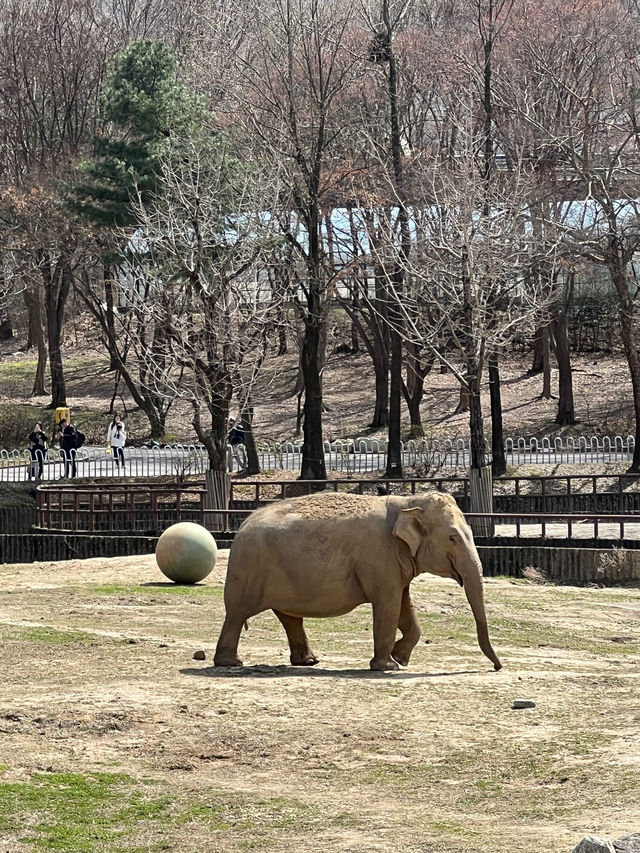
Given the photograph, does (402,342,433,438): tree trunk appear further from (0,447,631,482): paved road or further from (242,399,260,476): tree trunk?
(242,399,260,476): tree trunk

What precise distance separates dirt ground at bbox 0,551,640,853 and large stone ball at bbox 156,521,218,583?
394 centimetres

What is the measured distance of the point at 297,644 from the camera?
15562 mm

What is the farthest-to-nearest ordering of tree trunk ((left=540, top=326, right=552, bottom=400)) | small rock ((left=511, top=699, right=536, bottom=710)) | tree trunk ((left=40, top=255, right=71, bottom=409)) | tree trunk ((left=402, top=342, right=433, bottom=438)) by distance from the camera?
1. tree trunk ((left=540, top=326, right=552, bottom=400))
2. tree trunk ((left=40, top=255, right=71, bottom=409))
3. tree trunk ((left=402, top=342, right=433, bottom=438))
4. small rock ((left=511, top=699, right=536, bottom=710))

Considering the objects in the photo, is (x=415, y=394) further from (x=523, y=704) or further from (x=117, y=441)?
(x=523, y=704)

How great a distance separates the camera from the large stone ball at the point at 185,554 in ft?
76.9

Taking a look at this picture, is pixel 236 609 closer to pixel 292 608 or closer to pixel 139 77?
pixel 292 608

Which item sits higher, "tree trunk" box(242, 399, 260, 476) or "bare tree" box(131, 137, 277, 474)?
"bare tree" box(131, 137, 277, 474)

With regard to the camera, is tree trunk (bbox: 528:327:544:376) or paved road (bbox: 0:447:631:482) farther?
tree trunk (bbox: 528:327:544:376)

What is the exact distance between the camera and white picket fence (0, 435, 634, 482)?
43.9m

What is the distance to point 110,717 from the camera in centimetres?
1246

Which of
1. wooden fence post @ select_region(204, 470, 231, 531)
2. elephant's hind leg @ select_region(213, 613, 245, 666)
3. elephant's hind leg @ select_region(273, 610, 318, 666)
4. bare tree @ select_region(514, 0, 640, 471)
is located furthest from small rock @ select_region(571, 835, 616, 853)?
bare tree @ select_region(514, 0, 640, 471)

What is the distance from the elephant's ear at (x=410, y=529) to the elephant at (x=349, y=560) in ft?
0.03

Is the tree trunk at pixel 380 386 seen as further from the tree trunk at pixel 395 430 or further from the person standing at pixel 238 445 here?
the tree trunk at pixel 395 430

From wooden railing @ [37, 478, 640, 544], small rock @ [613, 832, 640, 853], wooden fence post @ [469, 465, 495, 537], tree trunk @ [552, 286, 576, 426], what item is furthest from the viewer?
tree trunk @ [552, 286, 576, 426]
